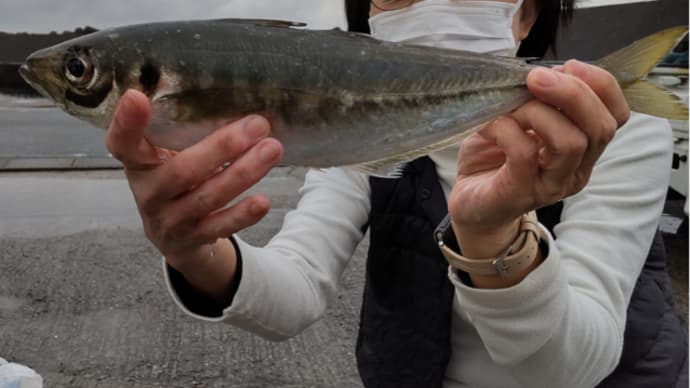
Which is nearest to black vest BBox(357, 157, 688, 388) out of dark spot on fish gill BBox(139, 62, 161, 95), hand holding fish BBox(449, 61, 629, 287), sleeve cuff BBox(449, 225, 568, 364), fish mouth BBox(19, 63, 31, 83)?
sleeve cuff BBox(449, 225, 568, 364)

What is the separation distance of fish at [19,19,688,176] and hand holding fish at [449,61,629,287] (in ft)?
0.27

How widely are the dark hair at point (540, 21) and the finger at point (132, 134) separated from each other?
1.42 meters

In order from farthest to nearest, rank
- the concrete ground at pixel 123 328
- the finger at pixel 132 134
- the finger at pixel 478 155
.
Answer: the concrete ground at pixel 123 328
the finger at pixel 478 155
the finger at pixel 132 134

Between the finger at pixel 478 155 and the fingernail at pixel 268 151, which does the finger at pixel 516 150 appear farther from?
the fingernail at pixel 268 151

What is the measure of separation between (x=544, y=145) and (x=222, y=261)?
0.94 m

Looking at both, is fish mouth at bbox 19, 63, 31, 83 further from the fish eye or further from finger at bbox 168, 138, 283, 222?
finger at bbox 168, 138, 283, 222

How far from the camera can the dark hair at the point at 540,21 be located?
2459 mm

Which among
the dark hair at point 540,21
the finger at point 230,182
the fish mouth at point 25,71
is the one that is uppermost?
the fish mouth at point 25,71

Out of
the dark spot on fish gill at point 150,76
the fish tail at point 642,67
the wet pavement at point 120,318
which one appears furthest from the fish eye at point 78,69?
the wet pavement at point 120,318

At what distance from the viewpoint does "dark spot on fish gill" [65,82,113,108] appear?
1438 mm

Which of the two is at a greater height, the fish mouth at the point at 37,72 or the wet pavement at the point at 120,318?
the fish mouth at the point at 37,72

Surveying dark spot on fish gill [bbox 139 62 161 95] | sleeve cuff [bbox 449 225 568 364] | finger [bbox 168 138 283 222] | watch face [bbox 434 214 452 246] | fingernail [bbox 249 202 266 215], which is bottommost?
sleeve cuff [bbox 449 225 568 364]

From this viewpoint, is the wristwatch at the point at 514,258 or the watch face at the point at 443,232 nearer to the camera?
the wristwatch at the point at 514,258

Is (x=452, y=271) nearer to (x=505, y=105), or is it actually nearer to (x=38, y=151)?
(x=505, y=105)
